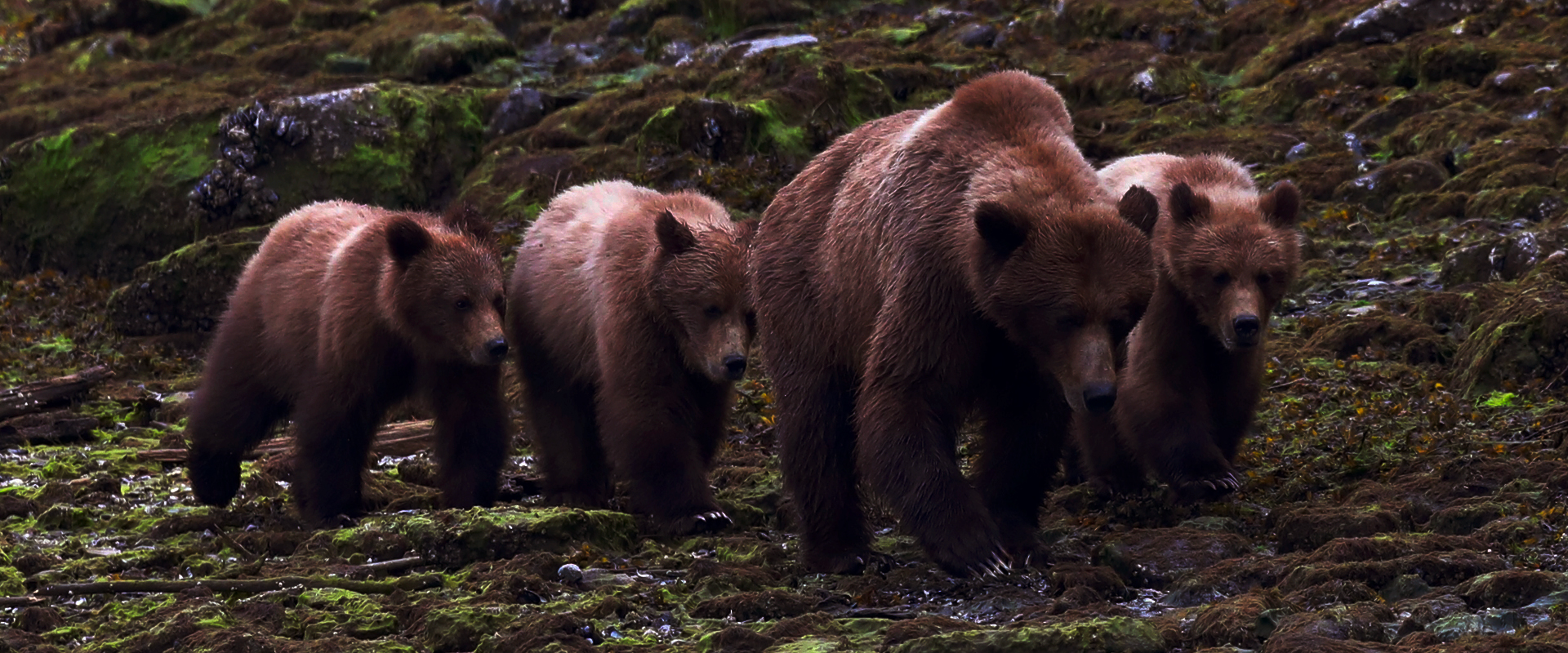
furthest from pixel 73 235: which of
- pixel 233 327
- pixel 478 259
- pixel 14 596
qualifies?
pixel 14 596

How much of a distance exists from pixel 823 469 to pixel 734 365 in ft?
4.87

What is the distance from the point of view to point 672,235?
27.9ft

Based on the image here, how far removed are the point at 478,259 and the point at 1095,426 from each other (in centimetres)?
367

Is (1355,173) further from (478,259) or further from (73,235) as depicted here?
(73,235)

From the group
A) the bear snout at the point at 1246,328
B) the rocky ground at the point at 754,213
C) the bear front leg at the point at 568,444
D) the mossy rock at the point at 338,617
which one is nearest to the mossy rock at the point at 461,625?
the rocky ground at the point at 754,213

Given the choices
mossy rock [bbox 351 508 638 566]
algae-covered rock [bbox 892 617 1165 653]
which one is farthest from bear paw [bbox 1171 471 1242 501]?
mossy rock [bbox 351 508 638 566]

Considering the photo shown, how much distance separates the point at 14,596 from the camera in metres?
6.62

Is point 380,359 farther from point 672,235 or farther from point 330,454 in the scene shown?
point 672,235

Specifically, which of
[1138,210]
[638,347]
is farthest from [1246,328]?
[638,347]

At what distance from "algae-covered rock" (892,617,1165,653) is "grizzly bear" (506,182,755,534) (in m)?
3.01

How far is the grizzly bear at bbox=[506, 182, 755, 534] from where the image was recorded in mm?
8328

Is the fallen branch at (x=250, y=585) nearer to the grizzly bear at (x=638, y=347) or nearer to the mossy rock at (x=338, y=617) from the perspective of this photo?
the mossy rock at (x=338, y=617)

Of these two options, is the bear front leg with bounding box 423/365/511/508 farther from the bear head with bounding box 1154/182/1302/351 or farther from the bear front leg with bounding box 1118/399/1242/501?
the bear head with bounding box 1154/182/1302/351

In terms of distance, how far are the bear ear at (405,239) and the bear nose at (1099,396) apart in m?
4.41
